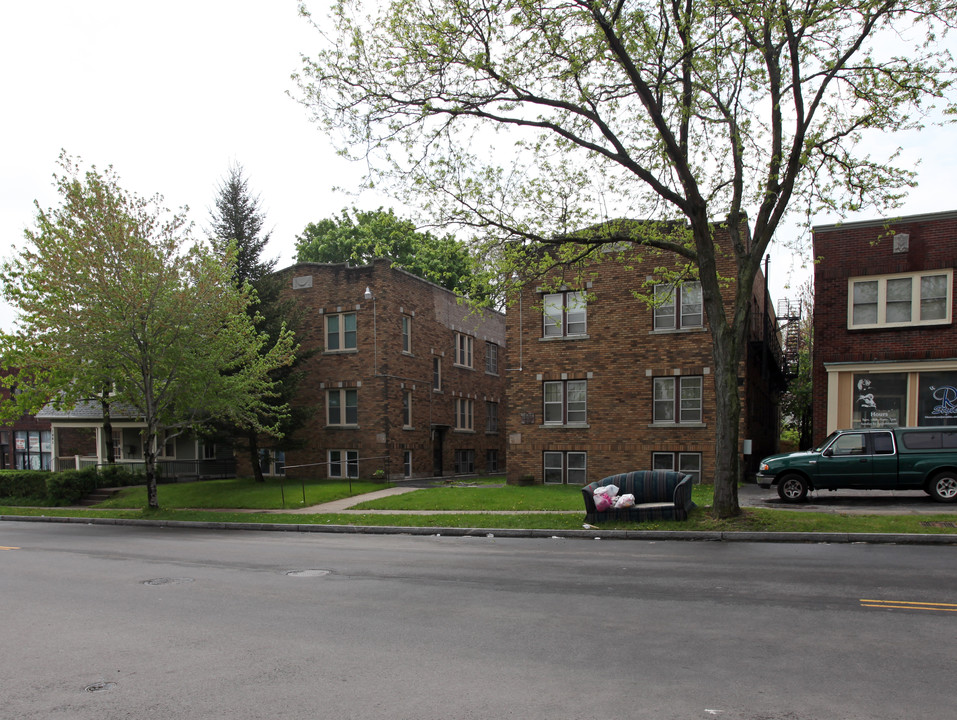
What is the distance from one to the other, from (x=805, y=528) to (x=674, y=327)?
10.8 meters

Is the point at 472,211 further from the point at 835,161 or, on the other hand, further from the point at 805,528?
the point at 805,528

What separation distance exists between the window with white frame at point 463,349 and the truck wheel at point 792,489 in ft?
61.8

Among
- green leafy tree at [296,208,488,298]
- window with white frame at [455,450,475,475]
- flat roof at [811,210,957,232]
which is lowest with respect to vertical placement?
window with white frame at [455,450,475,475]

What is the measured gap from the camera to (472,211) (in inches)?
592

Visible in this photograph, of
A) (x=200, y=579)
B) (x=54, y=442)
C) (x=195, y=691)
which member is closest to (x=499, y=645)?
(x=195, y=691)

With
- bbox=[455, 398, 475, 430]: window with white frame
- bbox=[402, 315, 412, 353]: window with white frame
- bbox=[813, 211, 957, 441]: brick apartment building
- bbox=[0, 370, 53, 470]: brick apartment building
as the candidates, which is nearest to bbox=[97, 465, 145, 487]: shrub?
bbox=[402, 315, 412, 353]: window with white frame

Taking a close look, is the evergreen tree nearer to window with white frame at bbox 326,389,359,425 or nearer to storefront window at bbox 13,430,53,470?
window with white frame at bbox 326,389,359,425

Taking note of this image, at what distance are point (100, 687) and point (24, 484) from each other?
86.7ft

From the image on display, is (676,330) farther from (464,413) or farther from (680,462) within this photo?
(464,413)

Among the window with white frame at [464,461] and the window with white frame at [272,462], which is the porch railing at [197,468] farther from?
the window with white frame at [464,461]

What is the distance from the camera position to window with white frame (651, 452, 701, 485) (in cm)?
2227

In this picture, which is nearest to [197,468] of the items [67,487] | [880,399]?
[67,487]

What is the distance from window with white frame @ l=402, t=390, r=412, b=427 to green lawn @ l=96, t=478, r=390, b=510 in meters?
3.63

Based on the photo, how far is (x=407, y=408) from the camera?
29078 millimetres
